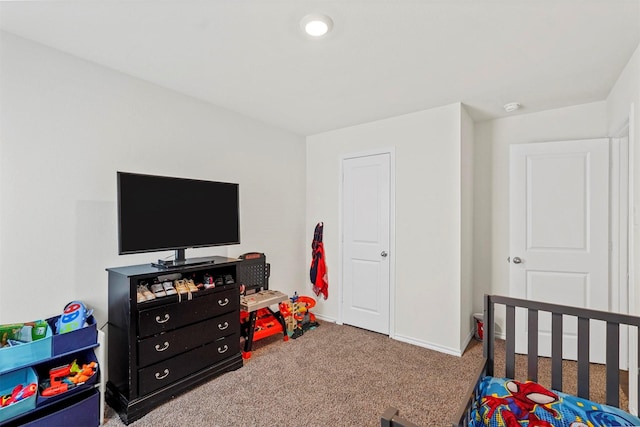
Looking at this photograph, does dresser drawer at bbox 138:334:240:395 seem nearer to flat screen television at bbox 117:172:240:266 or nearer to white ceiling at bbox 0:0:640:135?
flat screen television at bbox 117:172:240:266

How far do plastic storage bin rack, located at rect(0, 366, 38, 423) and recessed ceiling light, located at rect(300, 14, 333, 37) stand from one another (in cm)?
251

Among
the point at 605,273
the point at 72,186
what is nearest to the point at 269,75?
the point at 72,186

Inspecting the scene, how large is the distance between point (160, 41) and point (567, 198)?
363cm

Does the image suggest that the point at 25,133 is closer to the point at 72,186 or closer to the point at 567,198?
the point at 72,186

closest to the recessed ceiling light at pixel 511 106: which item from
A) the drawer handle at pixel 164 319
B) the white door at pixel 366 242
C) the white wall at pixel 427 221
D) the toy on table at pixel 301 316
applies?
the white wall at pixel 427 221

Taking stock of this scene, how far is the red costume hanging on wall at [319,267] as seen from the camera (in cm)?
395

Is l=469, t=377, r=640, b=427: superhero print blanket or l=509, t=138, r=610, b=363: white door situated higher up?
l=509, t=138, r=610, b=363: white door

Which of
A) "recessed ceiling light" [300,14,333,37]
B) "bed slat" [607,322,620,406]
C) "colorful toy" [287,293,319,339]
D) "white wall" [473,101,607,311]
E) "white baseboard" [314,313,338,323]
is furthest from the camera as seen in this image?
"white baseboard" [314,313,338,323]

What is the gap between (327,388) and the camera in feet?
7.77

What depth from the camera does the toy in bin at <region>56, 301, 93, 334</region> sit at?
192 centimetres

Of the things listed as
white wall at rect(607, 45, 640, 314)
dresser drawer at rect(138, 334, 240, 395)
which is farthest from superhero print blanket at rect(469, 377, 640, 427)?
dresser drawer at rect(138, 334, 240, 395)

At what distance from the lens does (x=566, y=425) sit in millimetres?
1273

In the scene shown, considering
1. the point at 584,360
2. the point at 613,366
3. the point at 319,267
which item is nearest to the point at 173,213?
the point at 319,267

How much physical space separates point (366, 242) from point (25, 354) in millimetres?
2948
